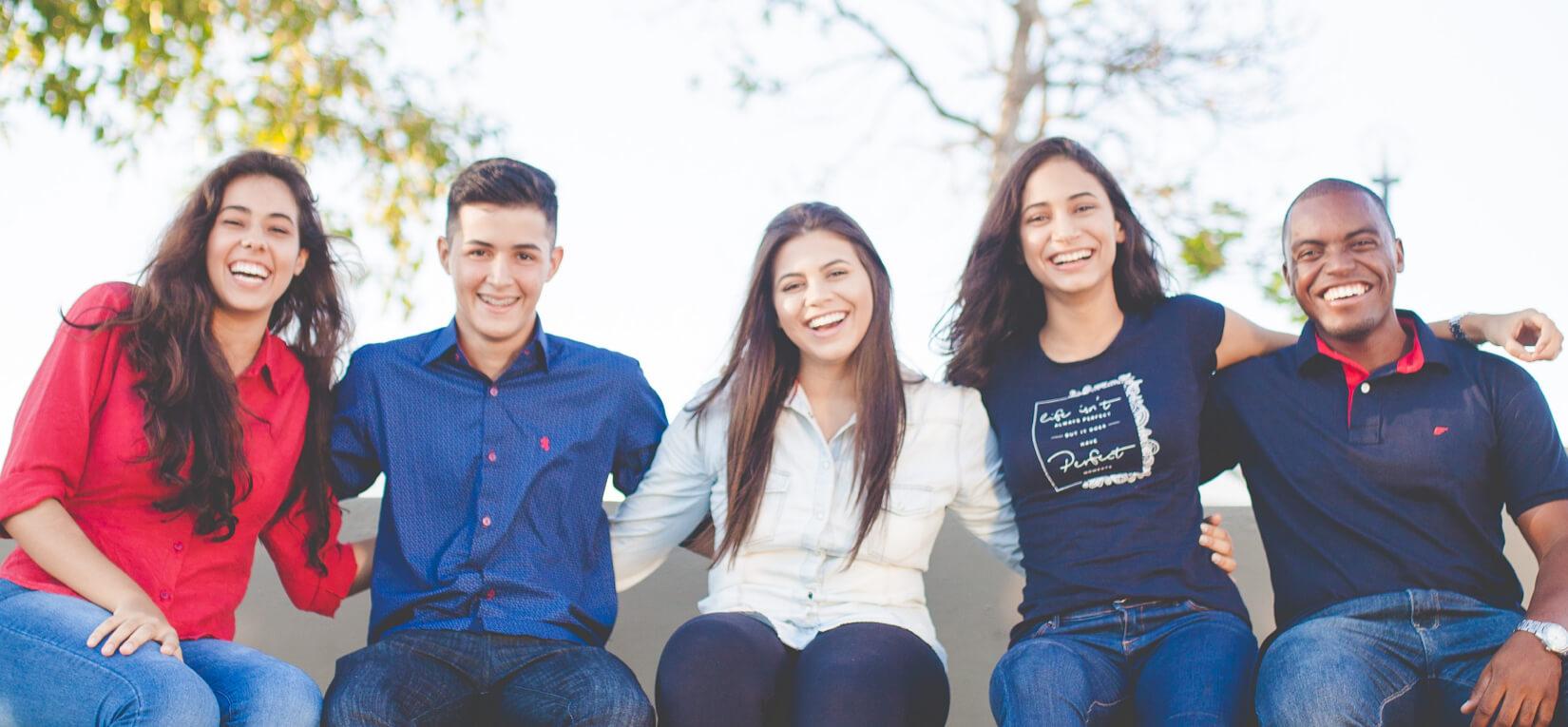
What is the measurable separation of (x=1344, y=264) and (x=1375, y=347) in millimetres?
206

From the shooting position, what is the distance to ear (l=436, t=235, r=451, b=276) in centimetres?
334

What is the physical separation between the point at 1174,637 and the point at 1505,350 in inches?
40.6

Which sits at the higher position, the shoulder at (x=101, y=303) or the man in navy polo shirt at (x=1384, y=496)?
the shoulder at (x=101, y=303)

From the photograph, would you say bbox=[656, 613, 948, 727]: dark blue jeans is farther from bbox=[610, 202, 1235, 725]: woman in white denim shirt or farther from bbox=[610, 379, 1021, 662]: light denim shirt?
bbox=[610, 379, 1021, 662]: light denim shirt

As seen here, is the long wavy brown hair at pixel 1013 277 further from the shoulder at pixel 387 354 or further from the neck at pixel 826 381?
the shoulder at pixel 387 354

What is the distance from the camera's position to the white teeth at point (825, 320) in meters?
3.19

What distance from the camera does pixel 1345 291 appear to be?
10.1ft

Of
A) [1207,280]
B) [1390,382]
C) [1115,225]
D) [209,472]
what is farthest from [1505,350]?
[1207,280]

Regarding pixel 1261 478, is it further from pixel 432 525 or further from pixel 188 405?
pixel 188 405

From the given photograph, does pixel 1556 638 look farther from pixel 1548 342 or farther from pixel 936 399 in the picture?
pixel 936 399

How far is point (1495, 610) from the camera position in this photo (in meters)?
2.84

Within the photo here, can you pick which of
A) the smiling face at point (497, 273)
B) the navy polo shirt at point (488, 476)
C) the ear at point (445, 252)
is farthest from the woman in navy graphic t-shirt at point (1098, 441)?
the ear at point (445, 252)

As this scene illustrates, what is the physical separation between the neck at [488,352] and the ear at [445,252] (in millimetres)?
170

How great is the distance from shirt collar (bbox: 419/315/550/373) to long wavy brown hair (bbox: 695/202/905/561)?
398 mm
